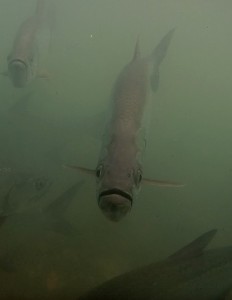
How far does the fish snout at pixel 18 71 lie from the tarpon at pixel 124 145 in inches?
50.2

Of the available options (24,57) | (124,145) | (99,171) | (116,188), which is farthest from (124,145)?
(24,57)

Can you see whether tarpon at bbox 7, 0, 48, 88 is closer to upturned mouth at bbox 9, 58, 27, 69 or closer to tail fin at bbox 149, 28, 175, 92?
upturned mouth at bbox 9, 58, 27, 69

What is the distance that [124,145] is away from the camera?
3164mm

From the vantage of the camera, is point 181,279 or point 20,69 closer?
point 181,279

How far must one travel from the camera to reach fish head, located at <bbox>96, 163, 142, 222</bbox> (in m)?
2.64

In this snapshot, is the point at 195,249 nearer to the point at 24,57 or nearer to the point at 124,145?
the point at 124,145

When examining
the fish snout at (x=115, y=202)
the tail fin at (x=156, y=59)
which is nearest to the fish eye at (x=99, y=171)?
the fish snout at (x=115, y=202)

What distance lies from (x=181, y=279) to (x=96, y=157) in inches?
101

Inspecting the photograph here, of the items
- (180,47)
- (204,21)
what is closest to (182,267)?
(180,47)

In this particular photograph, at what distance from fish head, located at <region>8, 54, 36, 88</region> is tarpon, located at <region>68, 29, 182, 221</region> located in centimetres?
128

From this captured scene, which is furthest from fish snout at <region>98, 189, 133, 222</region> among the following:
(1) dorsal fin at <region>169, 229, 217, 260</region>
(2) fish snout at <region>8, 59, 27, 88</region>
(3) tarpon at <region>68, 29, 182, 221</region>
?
(2) fish snout at <region>8, 59, 27, 88</region>

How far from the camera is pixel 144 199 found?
4551 millimetres

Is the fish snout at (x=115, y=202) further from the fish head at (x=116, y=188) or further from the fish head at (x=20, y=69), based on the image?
the fish head at (x=20, y=69)

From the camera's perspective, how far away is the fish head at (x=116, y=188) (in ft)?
8.66
